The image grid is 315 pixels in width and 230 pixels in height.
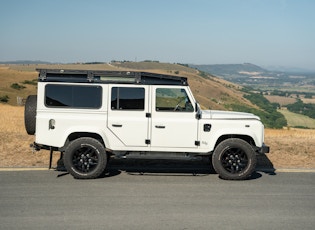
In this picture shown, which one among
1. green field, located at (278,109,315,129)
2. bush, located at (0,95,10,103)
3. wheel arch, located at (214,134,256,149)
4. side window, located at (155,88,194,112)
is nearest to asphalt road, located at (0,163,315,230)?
wheel arch, located at (214,134,256,149)

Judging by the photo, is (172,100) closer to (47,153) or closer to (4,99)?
(47,153)

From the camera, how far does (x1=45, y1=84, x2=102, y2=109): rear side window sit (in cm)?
823

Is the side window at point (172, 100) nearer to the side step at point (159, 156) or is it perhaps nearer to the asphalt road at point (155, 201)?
the side step at point (159, 156)

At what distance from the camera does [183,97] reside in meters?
8.38

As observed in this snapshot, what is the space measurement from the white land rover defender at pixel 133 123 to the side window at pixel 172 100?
21 millimetres

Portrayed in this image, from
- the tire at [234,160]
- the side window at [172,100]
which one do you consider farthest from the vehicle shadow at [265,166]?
the side window at [172,100]

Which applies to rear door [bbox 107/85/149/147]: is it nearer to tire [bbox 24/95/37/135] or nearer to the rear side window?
the rear side window

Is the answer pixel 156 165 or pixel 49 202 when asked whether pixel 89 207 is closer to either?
pixel 49 202

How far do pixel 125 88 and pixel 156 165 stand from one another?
211 cm

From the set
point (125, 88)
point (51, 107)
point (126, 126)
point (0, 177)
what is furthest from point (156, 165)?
point (0, 177)

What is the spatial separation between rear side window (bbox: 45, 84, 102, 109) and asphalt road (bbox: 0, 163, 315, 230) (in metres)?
1.52

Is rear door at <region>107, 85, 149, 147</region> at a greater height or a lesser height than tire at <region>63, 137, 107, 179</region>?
greater

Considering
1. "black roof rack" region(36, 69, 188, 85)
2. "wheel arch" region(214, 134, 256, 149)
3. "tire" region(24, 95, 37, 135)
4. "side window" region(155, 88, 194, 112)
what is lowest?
"wheel arch" region(214, 134, 256, 149)

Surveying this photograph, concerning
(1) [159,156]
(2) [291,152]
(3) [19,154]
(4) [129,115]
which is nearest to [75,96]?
(4) [129,115]
